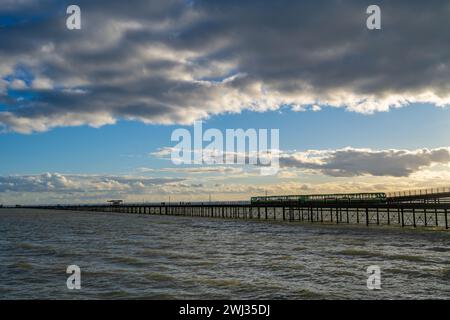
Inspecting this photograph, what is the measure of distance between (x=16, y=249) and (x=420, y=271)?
32555 millimetres

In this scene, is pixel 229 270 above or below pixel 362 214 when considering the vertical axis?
above

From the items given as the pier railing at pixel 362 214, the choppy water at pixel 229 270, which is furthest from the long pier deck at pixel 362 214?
the choppy water at pixel 229 270

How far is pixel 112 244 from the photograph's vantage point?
4081cm

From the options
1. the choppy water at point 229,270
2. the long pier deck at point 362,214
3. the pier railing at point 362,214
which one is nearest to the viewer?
the choppy water at point 229,270

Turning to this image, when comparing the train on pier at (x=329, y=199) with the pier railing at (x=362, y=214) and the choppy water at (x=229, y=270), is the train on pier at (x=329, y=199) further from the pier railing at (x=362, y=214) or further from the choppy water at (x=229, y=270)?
the choppy water at (x=229, y=270)

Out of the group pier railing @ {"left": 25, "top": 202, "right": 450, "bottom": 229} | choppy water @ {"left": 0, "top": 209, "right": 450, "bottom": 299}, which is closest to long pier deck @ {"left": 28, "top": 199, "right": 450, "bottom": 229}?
pier railing @ {"left": 25, "top": 202, "right": 450, "bottom": 229}

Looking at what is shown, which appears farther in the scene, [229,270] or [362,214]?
[362,214]

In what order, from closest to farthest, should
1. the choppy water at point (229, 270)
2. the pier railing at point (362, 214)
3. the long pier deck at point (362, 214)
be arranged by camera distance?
the choppy water at point (229, 270) → the long pier deck at point (362, 214) → the pier railing at point (362, 214)

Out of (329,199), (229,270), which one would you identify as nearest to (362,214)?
(329,199)

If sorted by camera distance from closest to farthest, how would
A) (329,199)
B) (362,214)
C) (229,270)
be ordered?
1. (229,270)
2. (329,199)
3. (362,214)

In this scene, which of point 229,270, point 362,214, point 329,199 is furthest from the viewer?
point 362,214

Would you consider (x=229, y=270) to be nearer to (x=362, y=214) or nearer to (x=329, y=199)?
(x=329, y=199)

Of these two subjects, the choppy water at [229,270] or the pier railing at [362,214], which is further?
the pier railing at [362,214]
